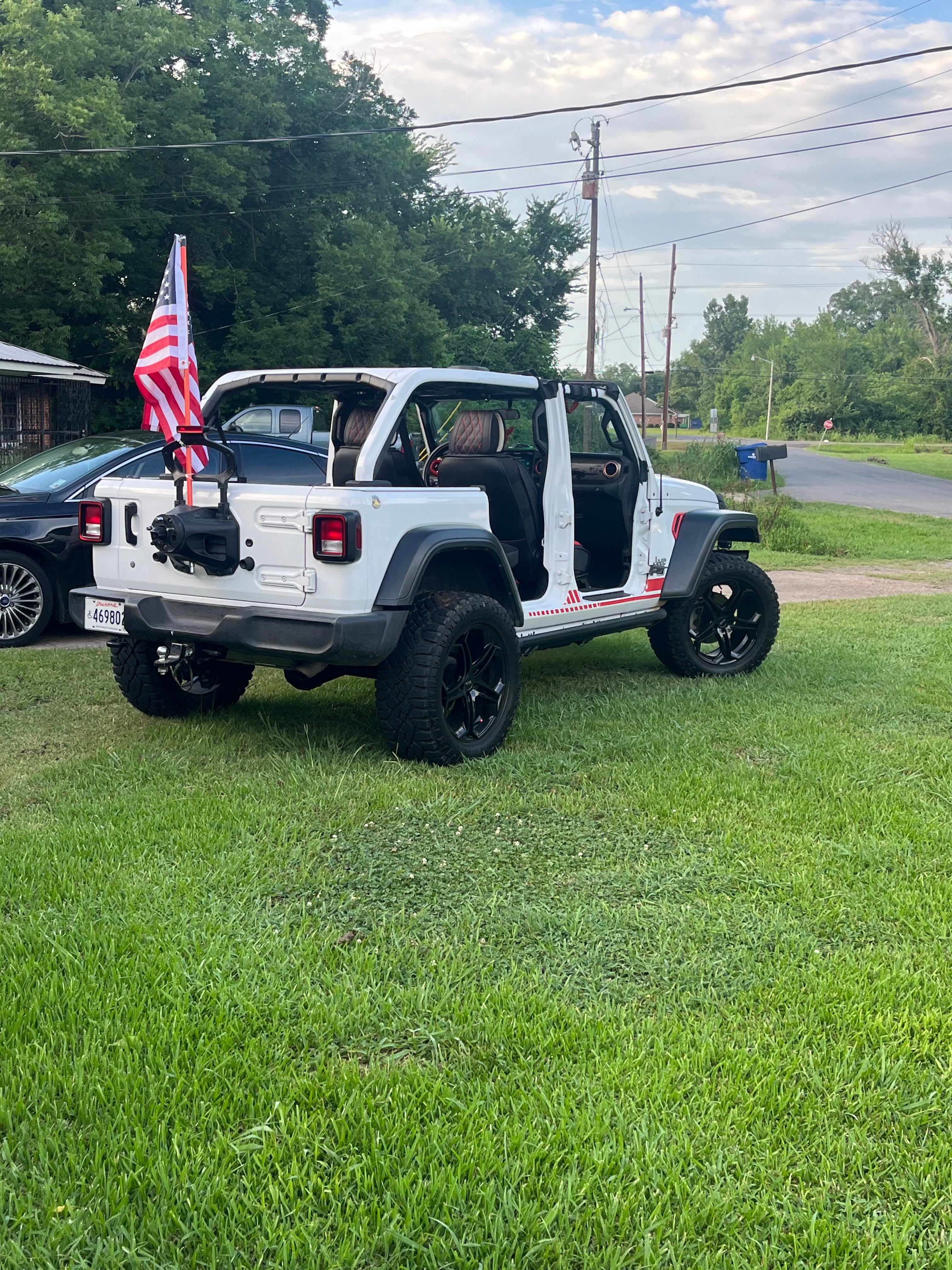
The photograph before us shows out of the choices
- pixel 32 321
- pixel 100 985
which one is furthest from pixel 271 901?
pixel 32 321

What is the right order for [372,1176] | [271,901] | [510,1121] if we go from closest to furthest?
[372,1176], [510,1121], [271,901]

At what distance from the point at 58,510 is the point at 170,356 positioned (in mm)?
1766

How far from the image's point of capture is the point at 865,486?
117ft

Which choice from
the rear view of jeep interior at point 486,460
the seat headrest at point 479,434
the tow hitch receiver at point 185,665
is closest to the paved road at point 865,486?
the rear view of jeep interior at point 486,460

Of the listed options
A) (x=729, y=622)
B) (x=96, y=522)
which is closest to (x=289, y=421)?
(x=729, y=622)

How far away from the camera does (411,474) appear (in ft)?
22.5

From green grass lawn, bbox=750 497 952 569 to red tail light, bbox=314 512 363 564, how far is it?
11095 millimetres

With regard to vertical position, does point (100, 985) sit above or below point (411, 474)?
below

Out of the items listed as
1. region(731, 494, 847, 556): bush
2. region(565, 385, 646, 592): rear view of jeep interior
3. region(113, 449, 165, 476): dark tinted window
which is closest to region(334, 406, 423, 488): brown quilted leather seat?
region(565, 385, 646, 592): rear view of jeep interior

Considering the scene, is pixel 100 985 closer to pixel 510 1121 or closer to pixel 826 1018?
pixel 510 1121

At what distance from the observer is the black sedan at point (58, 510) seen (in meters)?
8.68

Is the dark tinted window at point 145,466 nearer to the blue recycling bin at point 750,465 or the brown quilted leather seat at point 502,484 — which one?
the brown quilted leather seat at point 502,484

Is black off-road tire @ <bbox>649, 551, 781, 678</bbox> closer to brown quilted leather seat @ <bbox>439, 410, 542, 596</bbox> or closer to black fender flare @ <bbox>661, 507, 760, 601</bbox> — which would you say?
black fender flare @ <bbox>661, 507, 760, 601</bbox>

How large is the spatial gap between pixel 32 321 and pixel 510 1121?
23828 mm
